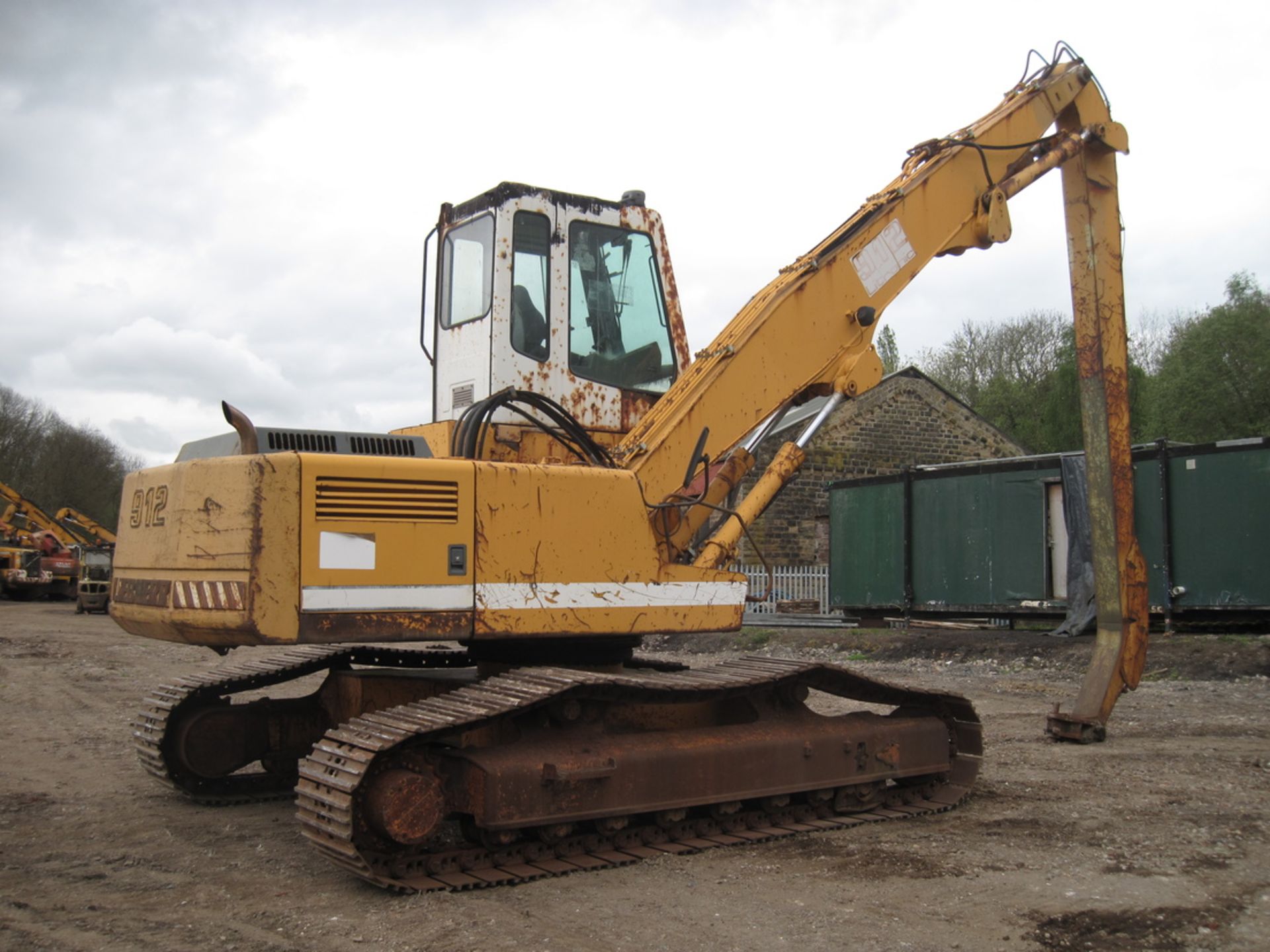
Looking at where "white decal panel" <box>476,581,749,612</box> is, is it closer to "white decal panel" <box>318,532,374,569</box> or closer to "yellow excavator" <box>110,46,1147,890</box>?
"yellow excavator" <box>110,46,1147,890</box>

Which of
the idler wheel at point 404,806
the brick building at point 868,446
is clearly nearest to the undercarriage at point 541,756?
the idler wheel at point 404,806

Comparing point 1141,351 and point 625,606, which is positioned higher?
point 1141,351

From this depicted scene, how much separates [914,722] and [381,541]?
338cm

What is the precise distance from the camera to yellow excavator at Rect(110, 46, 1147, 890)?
16.9 ft

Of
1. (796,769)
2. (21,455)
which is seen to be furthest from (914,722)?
(21,455)

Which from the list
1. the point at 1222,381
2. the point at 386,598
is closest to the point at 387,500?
the point at 386,598

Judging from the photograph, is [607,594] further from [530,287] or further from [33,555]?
[33,555]

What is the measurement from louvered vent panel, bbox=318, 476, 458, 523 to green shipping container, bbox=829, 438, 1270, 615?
888cm

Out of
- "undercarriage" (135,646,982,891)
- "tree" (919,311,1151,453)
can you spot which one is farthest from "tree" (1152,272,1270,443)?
"undercarriage" (135,646,982,891)

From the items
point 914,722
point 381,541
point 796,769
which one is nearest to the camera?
point 381,541

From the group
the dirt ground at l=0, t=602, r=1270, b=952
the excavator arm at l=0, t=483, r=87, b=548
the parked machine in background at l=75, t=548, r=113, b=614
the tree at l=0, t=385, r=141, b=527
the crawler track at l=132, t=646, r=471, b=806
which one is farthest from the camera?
the tree at l=0, t=385, r=141, b=527

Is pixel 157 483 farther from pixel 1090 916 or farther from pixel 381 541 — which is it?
pixel 1090 916

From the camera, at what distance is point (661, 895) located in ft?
16.1

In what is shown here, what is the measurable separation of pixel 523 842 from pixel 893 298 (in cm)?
415
